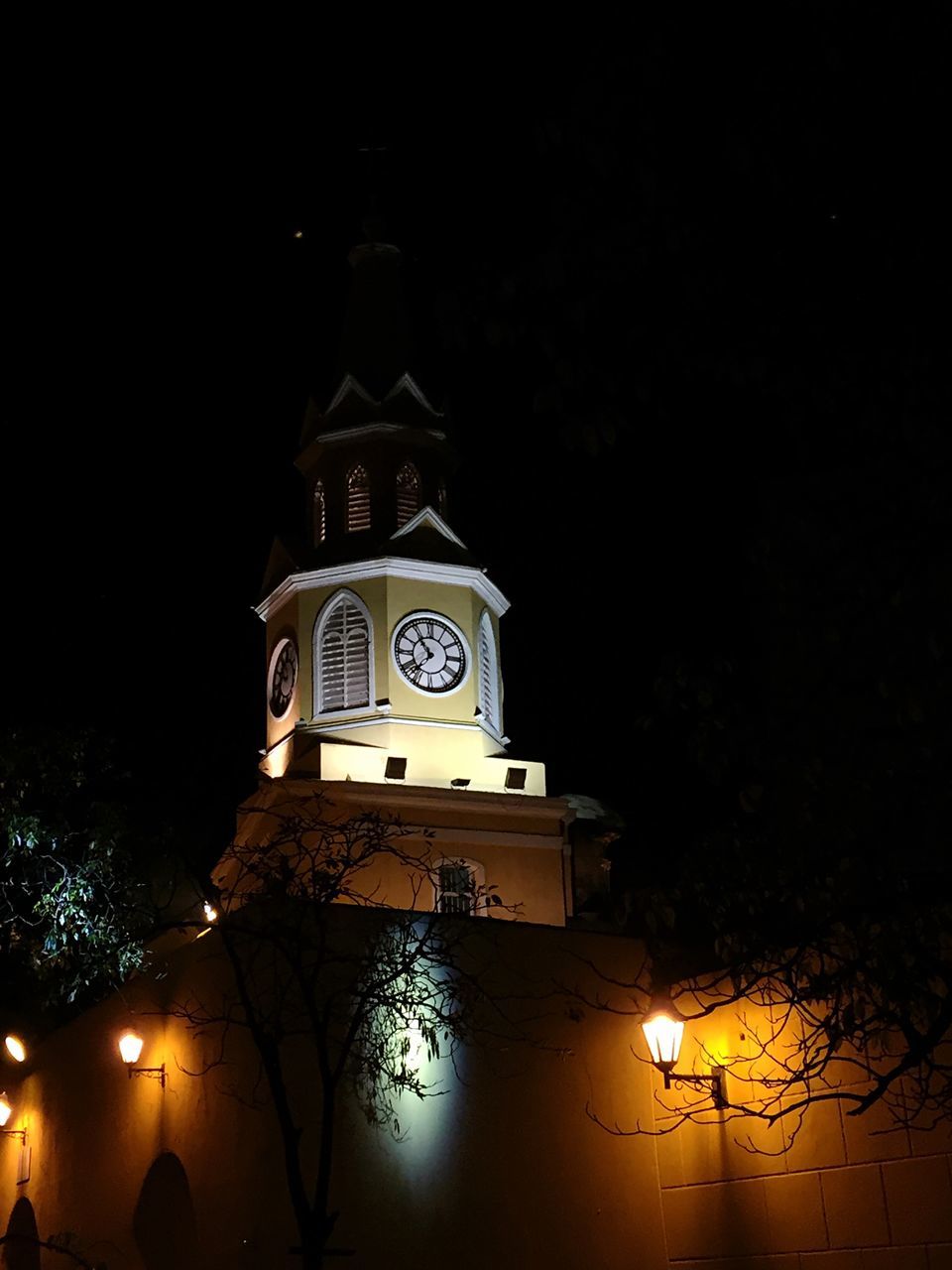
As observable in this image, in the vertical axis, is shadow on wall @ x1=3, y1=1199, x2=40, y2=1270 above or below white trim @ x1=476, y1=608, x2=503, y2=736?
below

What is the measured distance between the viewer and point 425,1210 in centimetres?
1892

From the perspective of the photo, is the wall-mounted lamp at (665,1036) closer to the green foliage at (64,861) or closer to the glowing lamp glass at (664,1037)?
the glowing lamp glass at (664,1037)

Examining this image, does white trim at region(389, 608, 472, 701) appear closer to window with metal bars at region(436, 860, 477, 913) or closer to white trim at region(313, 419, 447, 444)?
window with metal bars at region(436, 860, 477, 913)

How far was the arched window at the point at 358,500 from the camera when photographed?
104 ft

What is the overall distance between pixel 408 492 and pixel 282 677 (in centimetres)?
455

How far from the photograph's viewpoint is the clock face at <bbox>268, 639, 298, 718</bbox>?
30.8 meters

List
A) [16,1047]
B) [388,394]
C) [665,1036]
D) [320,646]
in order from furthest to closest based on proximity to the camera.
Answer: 1. [388,394]
2. [320,646]
3. [16,1047]
4. [665,1036]

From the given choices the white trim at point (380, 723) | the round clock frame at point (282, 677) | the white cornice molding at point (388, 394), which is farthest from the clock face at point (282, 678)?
the white cornice molding at point (388, 394)

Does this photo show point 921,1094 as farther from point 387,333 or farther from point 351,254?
point 351,254

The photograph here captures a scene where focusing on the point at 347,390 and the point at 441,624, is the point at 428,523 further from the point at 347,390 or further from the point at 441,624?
the point at 347,390

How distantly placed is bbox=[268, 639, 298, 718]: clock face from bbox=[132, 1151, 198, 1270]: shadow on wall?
11.0 m

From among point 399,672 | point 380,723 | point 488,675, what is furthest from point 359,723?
point 488,675

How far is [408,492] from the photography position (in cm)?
3238

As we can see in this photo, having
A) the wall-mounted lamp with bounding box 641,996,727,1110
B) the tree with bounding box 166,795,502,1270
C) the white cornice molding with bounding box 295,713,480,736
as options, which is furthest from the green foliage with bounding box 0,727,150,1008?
the white cornice molding with bounding box 295,713,480,736
